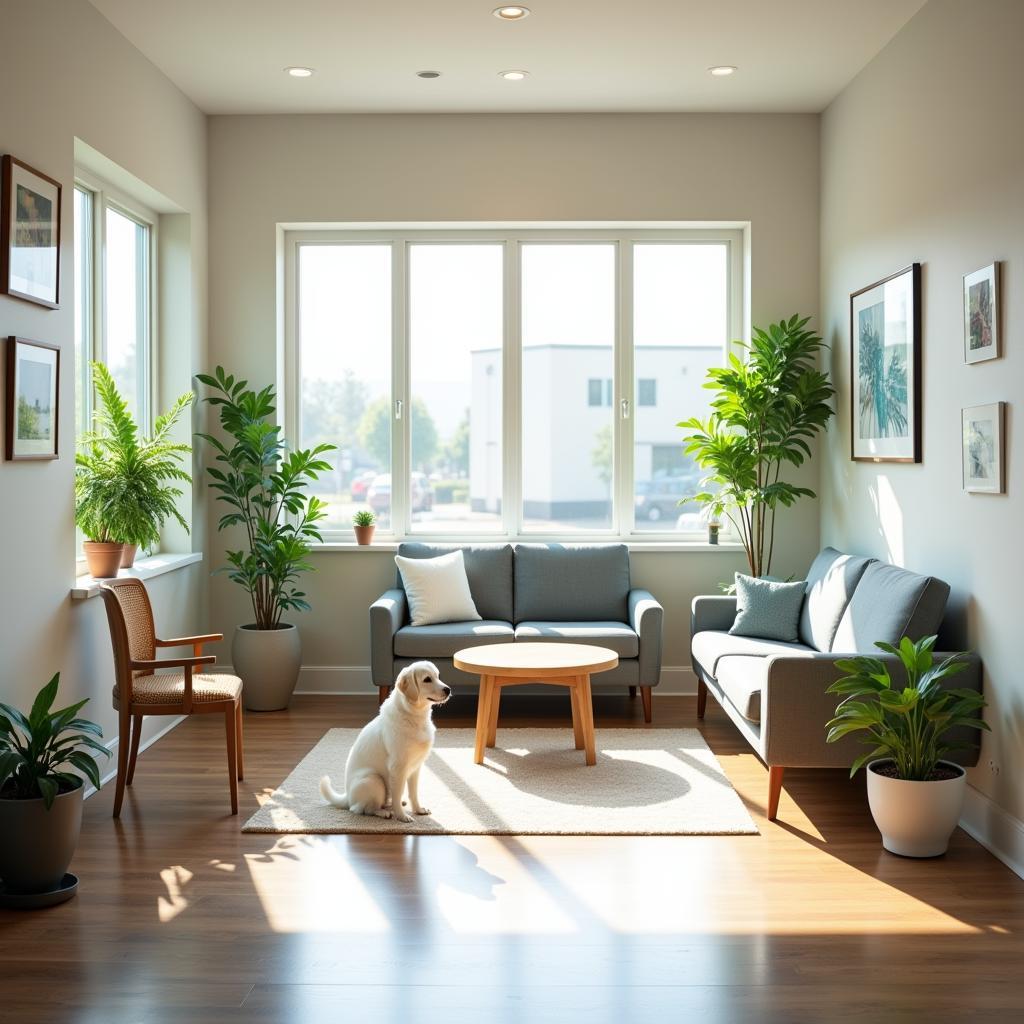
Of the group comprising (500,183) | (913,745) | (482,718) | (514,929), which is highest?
(500,183)

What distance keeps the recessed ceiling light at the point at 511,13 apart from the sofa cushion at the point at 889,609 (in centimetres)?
284

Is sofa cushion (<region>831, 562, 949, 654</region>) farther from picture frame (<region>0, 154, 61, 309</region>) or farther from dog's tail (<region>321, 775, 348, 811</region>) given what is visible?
picture frame (<region>0, 154, 61, 309</region>)

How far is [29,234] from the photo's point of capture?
4.18m

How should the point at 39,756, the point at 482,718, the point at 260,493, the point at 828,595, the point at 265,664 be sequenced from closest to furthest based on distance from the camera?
the point at 39,756 → the point at 482,718 → the point at 828,595 → the point at 265,664 → the point at 260,493

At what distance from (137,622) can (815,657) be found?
2.73m

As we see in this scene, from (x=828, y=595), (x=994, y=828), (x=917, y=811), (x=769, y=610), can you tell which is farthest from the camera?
(x=769, y=610)

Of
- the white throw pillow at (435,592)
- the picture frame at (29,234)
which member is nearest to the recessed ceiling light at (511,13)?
the picture frame at (29,234)

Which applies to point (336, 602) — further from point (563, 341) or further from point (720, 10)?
point (720, 10)

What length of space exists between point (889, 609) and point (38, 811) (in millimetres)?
3117

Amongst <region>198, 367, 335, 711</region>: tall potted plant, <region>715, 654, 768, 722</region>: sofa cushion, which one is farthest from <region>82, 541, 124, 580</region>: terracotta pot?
<region>715, 654, 768, 722</region>: sofa cushion

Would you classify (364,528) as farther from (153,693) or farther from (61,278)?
(61,278)

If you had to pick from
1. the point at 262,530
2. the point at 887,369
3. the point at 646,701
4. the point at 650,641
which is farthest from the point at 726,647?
the point at 262,530

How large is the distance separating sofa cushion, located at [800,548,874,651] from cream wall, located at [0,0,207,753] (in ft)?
10.5

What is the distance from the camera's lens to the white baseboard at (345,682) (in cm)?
658
